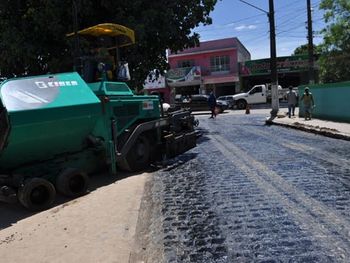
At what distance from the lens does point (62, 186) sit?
27.0 ft

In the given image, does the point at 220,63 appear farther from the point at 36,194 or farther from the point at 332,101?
the point at 36,194

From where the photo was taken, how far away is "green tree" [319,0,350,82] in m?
37.5

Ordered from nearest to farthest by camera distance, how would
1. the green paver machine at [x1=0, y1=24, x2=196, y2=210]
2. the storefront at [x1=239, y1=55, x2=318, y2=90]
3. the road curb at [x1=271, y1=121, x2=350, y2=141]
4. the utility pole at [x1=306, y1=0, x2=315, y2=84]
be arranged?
the green paver machine at [x1=0, y1=24, x2=196, y2=210]
the road curb at [x1=271, y1=121, x2=350, y2=141]
the utility pole at [x1=306, y1=0, x2=315, y2=84]
the storefront at [x1=239, y1=55, x2=318, y2=90]

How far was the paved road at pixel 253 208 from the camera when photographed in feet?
17.7

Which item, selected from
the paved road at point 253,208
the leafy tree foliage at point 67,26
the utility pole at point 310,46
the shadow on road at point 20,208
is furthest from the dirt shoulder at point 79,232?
the utility pole at point 310,46

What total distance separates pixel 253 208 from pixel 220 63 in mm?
46358

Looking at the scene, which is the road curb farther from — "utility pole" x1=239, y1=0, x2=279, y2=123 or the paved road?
"utility pole" x1=239, y1=0, x2=279, y2=123

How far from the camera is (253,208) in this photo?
23.2ft

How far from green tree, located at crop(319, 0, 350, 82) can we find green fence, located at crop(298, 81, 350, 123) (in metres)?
13.8

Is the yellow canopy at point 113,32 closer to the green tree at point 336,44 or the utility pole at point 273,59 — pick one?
the utility pole at point 273,59

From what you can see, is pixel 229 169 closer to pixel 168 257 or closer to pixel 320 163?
pixel 320 163

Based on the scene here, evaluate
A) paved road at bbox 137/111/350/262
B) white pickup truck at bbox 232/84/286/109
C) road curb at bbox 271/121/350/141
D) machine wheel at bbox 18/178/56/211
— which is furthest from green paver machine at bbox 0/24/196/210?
white pickup truck at bbox 232/84/286/109

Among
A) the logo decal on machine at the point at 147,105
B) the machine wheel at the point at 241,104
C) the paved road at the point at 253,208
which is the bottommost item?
the machine wheel at the point at 241,104

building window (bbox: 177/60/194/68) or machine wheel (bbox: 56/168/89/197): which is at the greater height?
building window (bbox: 177/60/194/68)
